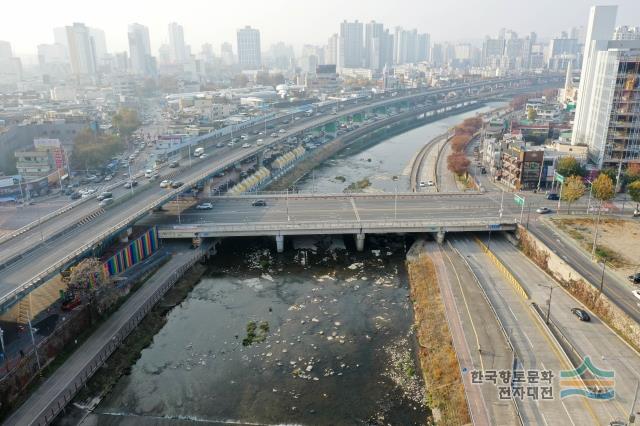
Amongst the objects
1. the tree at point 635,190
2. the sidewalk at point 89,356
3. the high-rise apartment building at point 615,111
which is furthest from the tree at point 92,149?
the high-rise apartment building at point 615,111

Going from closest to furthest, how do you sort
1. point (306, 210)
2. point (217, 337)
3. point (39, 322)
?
point (39, 322) → point (217, 337) → point (306, 210)

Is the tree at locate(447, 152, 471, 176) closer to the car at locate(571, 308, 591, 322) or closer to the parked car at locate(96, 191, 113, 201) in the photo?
the car at locate(571, 308, 591, 322)

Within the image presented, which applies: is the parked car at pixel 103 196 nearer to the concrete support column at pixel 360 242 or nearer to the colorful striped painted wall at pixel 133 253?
the colorful striped painted wall at pixel 133 253

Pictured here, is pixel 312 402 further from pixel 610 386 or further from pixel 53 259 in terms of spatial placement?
pixel 53 259

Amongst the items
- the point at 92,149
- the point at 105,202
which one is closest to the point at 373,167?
the point at 92,149

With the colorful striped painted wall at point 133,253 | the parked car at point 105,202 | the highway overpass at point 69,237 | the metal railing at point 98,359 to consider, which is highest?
the parked car at point 105,202

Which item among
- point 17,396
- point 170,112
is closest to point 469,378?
point 17,396
